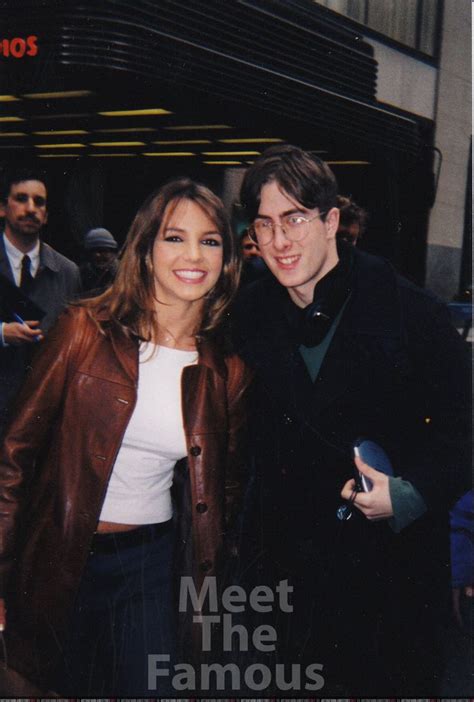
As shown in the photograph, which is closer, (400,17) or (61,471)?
(61,471)

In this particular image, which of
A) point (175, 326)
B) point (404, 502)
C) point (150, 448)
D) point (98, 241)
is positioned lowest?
point (404, 502)

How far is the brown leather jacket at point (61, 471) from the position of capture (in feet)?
7.13

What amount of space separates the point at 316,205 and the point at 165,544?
1.18 m

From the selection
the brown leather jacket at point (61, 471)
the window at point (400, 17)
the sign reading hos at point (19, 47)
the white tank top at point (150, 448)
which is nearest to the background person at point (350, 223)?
the white tank top at point (150, 448)

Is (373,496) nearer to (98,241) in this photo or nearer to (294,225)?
(294,225)

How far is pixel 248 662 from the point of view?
2.80 metres

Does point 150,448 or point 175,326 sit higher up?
point 175,326

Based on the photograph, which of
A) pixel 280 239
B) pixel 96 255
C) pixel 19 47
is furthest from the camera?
pixel 96 255

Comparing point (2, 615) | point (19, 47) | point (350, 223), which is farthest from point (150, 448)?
point (19, 47)

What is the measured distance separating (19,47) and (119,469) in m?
4.61

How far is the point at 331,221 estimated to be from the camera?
2412mm

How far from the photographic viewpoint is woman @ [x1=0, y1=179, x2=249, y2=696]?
2186mm

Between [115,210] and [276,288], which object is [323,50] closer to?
[115,210]

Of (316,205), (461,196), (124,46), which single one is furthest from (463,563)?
(461,196)
